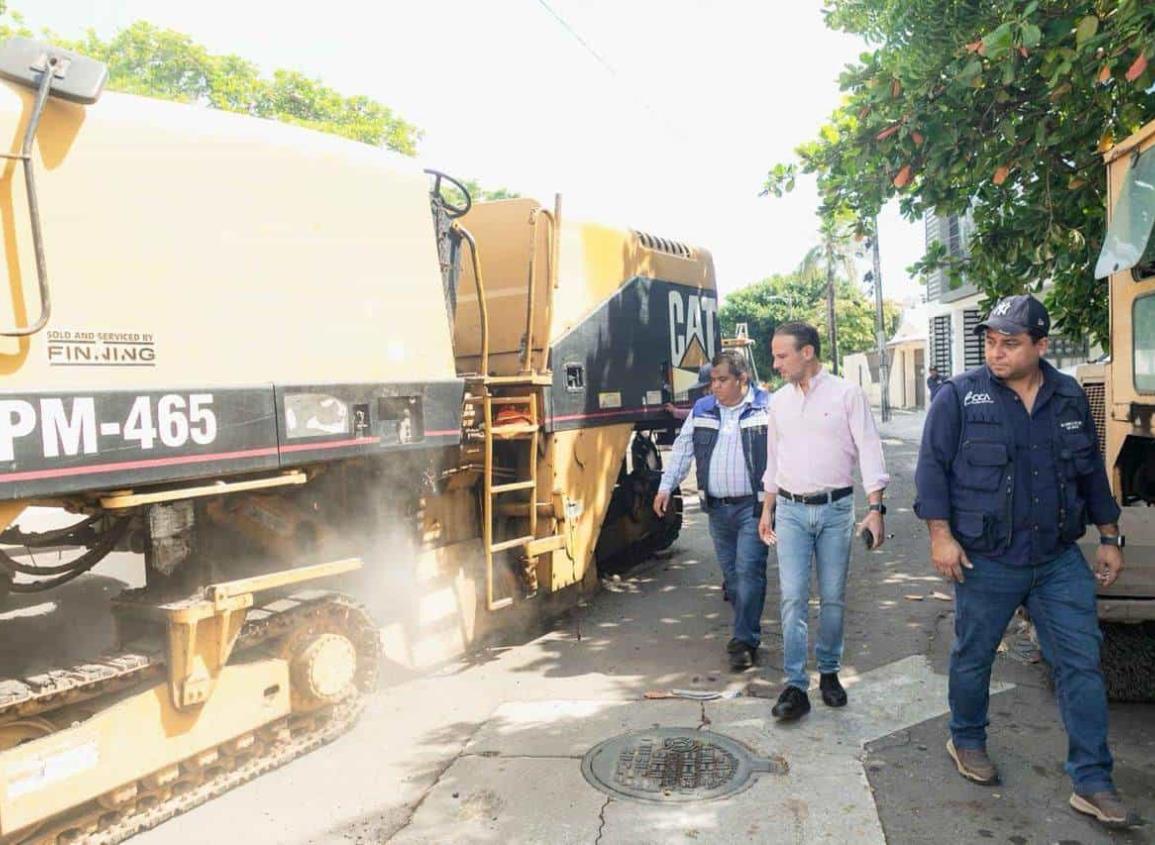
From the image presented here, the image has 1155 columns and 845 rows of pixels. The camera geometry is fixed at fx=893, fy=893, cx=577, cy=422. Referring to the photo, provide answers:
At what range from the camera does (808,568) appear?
14.8 ft

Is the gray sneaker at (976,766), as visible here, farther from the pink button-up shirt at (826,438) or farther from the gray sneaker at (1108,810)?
the pink button-up shirt at (826,438)

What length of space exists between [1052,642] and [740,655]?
6.79 feet

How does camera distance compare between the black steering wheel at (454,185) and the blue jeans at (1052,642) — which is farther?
the black steering wheel at (454,185)

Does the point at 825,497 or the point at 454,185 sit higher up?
the point at 454,185

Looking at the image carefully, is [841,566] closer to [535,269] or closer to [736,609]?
[736,609]

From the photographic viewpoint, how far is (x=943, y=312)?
28359 millimetres

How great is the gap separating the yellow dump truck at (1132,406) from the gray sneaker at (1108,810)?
871 millimetres

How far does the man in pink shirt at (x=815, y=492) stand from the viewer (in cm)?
438

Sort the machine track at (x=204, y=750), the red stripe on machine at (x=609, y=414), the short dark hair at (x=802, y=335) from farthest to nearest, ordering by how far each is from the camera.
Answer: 1. the red stripe on machine at (x=609, y=414)
2. the short dark hair at (x=802, y=335)
3. the machine track at (x=204, y=750)

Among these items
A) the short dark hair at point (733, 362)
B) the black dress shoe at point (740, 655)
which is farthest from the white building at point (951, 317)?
the black dress shoe at point (740, 655)

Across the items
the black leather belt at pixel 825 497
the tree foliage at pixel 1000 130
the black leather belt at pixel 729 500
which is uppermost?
the tree foliage at pixel 1000 130

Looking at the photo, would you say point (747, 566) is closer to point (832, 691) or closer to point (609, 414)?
point (832, 691)

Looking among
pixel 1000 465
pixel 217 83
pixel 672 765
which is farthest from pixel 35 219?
pixel 217 83

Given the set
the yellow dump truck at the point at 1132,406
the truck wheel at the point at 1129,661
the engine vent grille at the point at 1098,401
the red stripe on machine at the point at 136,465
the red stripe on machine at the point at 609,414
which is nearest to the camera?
the red stripe on machine at the point at 136,465
